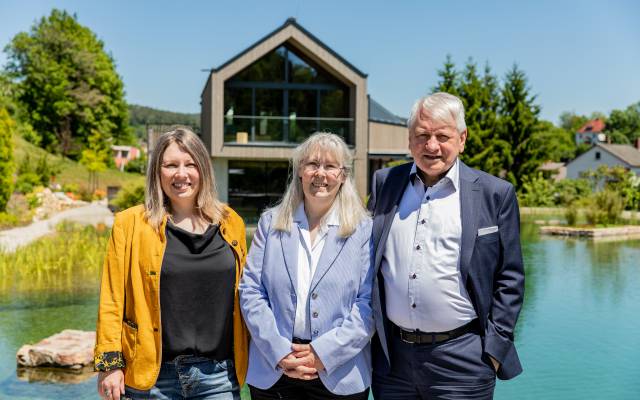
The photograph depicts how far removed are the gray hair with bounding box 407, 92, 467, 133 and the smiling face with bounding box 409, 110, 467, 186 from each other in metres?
0.01

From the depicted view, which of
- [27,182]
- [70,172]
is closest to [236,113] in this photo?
[27,182]

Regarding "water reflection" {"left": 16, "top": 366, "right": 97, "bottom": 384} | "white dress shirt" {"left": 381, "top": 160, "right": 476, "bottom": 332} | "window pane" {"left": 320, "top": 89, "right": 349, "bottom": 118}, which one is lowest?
"water reflection" {"left": 16, "top": 366, "right": 97, "bottom": 384}

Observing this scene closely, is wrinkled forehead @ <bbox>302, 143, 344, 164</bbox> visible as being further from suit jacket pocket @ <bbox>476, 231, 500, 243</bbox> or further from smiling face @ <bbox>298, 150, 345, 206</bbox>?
suit jacket pocket @ <bbox>476, 231, 500, 243</bbox>

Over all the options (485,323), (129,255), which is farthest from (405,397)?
(129,255)

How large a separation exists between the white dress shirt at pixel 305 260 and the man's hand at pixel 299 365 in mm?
84

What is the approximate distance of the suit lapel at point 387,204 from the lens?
8.51 feet

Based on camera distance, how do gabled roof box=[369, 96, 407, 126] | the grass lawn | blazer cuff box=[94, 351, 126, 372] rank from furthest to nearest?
the grass lawn → gabled roof box=[369, 96, 407, 126] → blazer cuff box=[94, 351, 126, 372]

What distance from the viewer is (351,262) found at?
8.48 feet

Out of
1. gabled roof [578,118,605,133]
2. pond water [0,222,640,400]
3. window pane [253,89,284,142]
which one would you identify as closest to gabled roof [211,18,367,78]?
window pane [253,89,284,142]

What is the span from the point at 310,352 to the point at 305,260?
37cm

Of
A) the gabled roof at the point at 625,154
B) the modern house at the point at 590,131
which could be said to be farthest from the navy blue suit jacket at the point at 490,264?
the modern house at the point at 590,131

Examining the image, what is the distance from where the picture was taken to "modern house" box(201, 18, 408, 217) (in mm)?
18250

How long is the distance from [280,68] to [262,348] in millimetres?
17568

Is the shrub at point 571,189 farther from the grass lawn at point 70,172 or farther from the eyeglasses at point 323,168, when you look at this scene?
the eyeglasses at point 323,168
